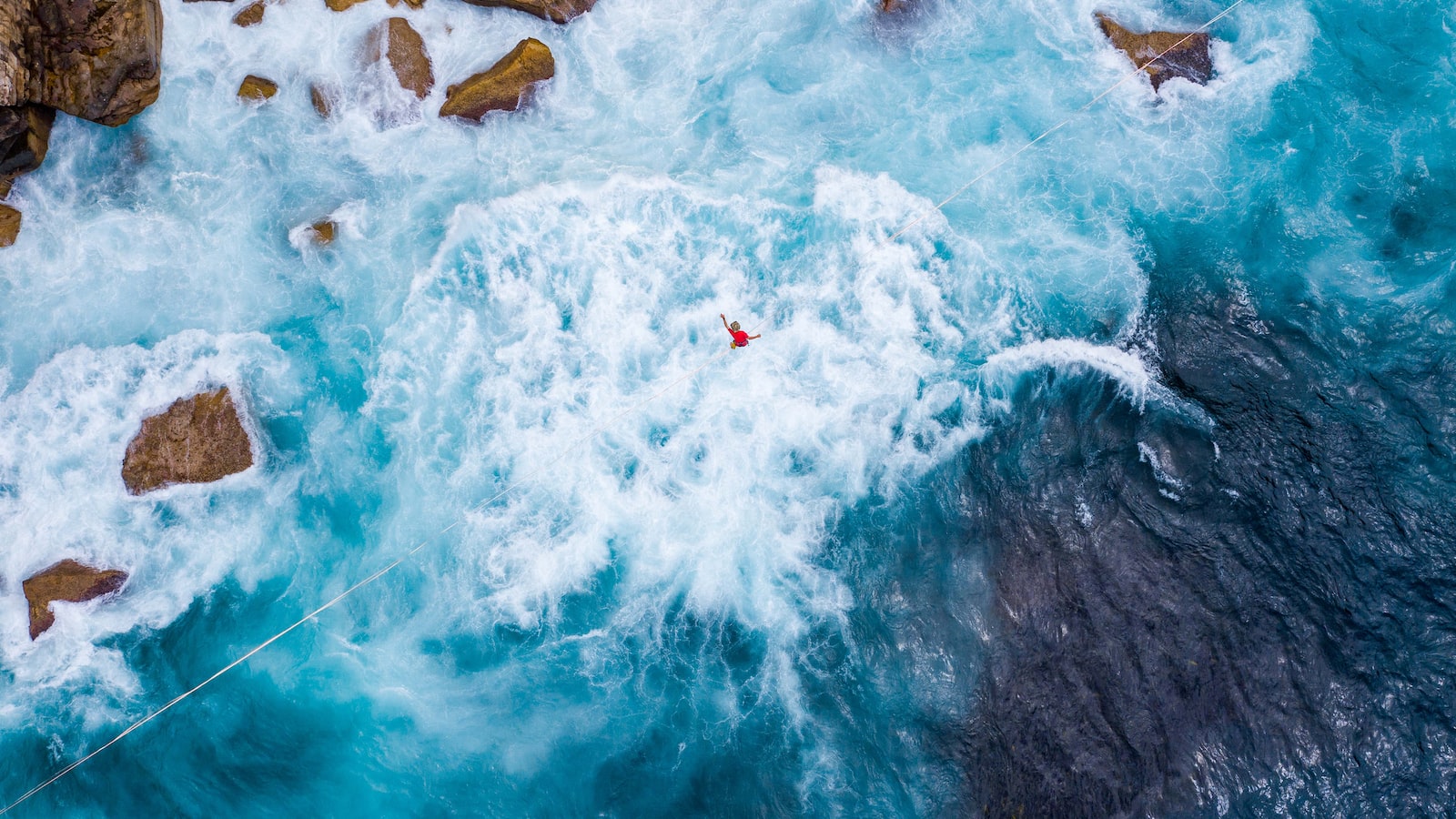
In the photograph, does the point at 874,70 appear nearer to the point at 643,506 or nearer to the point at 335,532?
the point at 643,506

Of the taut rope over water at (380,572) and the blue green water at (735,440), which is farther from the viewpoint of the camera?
the taut rope over water at (380,572)

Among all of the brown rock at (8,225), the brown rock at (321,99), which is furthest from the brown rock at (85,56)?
the brown rock at (321,99)

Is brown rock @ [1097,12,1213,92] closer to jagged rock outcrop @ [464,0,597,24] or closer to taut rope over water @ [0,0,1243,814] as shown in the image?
taut rope over water @ [0,0,1243,814]

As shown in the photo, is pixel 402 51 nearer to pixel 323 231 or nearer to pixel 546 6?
pixel 546 6

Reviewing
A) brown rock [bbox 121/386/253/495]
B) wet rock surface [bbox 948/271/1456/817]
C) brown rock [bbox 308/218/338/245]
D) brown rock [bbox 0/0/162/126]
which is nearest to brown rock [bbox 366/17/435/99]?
brown rock [bbox 308/218/338/245]

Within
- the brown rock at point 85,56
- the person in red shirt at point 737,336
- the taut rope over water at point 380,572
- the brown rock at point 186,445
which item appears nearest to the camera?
the brown rock at point 85,56

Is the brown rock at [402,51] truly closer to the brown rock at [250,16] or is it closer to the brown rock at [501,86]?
the brown rock at [501,86]
